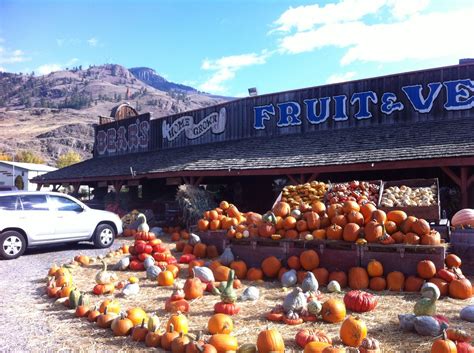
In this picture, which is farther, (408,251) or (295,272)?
(295,272)

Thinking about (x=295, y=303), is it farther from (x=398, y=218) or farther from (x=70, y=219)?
(x=70, y=219)

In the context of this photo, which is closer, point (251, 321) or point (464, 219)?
point (251, 321)

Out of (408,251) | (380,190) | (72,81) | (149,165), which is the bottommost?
(408,251)

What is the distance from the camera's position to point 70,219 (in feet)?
38.2

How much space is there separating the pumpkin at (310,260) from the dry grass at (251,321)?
0.67 meters

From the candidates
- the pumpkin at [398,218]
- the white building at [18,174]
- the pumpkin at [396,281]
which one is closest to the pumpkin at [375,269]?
the pumpkin at [396,281]

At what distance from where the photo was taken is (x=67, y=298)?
6.61 meters

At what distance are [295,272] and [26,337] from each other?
14.4 feet

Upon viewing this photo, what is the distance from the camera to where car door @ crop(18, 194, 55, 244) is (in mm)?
10883

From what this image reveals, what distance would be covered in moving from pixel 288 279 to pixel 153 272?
2658 mm

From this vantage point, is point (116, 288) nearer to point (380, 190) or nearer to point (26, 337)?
point (26, 337)

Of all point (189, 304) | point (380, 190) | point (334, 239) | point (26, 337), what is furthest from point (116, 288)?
point (380, 190)

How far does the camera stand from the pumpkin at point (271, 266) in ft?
26.2

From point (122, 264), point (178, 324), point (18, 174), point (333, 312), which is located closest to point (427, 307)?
point (333, 312)
